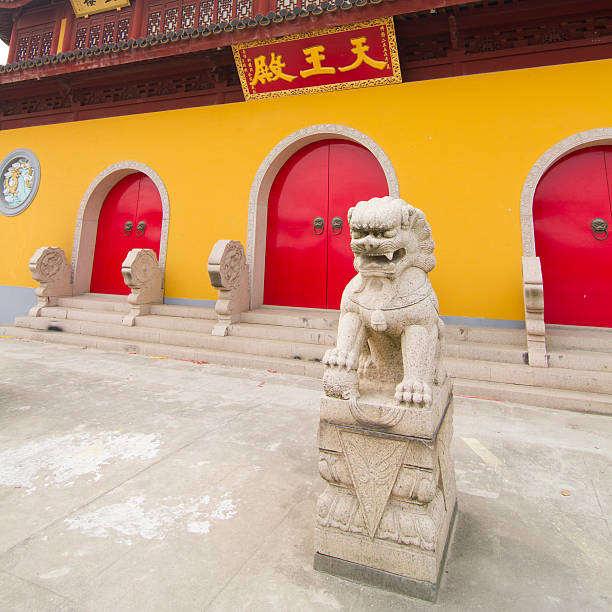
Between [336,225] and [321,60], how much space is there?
7.55 ft

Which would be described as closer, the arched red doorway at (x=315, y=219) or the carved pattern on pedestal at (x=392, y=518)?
the carved pattern on pedestal at (x=392, y=518)

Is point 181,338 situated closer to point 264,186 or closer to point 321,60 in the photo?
point 264,186

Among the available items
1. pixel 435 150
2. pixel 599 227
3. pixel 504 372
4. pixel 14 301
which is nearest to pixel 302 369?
pixel 504 372

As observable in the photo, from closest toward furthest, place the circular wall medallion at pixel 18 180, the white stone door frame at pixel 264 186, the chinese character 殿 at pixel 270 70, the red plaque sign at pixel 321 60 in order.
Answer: the red plaque sign at pixel 321 60 < the chinese character 殿 at pixel 270 70 < the white stone door frame at pixel 264 186 < the circular wall medallion at pixel 18 180

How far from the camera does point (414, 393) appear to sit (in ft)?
4.28

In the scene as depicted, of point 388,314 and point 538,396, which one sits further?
point 538,396

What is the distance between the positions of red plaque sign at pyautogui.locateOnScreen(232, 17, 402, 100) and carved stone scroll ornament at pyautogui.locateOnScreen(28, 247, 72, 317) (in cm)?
429

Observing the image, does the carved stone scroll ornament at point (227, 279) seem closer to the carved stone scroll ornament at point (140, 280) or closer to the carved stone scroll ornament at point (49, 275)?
the carved stone scroll ornament at point (140, 280)

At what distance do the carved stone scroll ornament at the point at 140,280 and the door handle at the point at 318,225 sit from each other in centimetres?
263

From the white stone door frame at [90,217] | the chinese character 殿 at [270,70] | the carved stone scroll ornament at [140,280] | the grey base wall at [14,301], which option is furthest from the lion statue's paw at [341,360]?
the grey base wall at [14,301]

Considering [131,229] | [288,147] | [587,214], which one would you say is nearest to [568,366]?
[587,214]

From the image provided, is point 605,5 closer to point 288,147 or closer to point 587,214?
point 587,214

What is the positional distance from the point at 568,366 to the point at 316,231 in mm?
3657

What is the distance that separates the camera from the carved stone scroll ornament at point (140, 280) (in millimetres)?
5398
